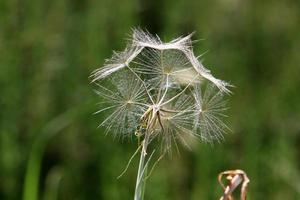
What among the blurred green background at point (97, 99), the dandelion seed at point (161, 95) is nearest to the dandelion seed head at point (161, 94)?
the dandelion seed at point (161, 95)

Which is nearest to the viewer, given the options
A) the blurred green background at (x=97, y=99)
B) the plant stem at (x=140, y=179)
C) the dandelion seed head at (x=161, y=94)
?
the plant stem at (x=140, y=179)

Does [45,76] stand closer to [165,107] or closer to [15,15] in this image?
[15,15]

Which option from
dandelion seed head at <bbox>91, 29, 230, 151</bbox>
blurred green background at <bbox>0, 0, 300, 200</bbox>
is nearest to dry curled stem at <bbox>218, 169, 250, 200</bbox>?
dandelion seed head at <bbox>91, 29, 230, 151</bbox>

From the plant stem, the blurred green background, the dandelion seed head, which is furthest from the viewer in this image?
the blurred green background

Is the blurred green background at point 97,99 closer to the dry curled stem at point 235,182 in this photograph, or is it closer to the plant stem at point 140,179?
the dry curled stem at point 235,182

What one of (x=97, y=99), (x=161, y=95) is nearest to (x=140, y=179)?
(x=161, y=95)

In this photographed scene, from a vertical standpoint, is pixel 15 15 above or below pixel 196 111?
above

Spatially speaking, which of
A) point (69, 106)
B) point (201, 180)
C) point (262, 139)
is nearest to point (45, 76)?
point (69, 106)

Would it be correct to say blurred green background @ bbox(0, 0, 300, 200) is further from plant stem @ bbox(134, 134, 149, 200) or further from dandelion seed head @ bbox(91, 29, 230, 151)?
plant stem @ bbox(134, 134, 149, 200)
